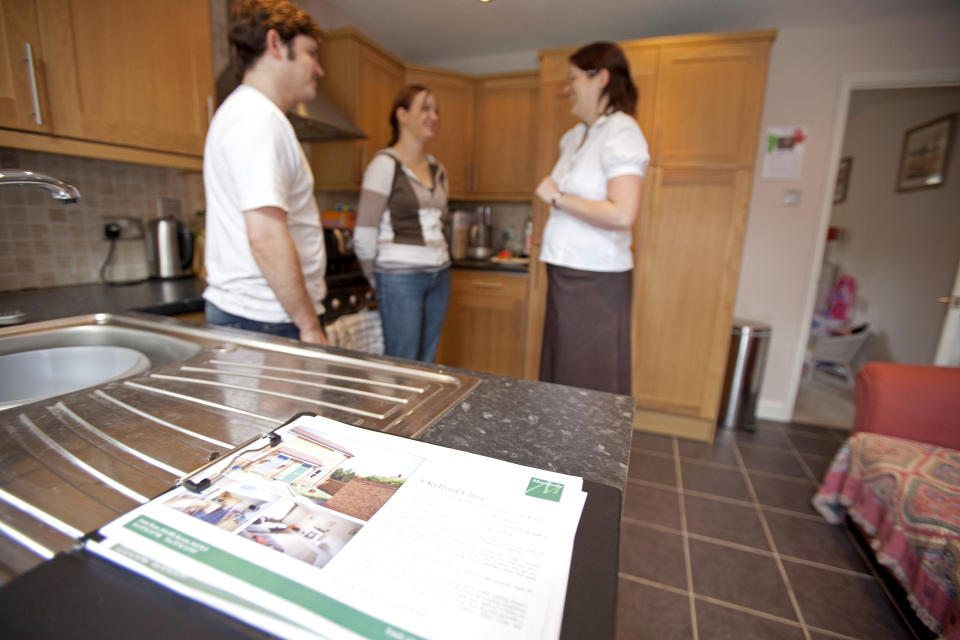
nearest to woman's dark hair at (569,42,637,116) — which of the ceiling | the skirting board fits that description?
the ceiling

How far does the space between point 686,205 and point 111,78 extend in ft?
7.50

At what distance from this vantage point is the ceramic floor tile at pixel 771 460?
2086mm

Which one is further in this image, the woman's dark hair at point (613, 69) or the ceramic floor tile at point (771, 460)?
the ceramic floor tile at point (771, 460)

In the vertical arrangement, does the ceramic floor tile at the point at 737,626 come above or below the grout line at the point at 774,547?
below

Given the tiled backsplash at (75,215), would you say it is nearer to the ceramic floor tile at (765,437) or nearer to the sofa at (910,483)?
the sofa at (910,483)

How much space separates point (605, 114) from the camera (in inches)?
58.3

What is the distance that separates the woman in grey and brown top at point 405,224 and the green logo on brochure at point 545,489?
1434mm

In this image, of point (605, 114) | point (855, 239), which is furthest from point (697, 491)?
point (855, 239)

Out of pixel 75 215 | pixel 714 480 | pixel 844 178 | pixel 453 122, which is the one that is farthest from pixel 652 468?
pixel 844 178

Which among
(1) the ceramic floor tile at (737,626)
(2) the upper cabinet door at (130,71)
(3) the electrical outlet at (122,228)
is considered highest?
(2) the upper cabinet door at (130,71)

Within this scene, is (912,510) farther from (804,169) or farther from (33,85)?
(33,85)

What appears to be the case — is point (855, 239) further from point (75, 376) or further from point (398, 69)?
point (75, 376)

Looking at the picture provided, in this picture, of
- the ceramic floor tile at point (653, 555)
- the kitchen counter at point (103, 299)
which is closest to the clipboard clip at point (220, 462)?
the kitchen counter at point (103, 299)

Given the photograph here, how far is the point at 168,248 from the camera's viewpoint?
1.69 meters
